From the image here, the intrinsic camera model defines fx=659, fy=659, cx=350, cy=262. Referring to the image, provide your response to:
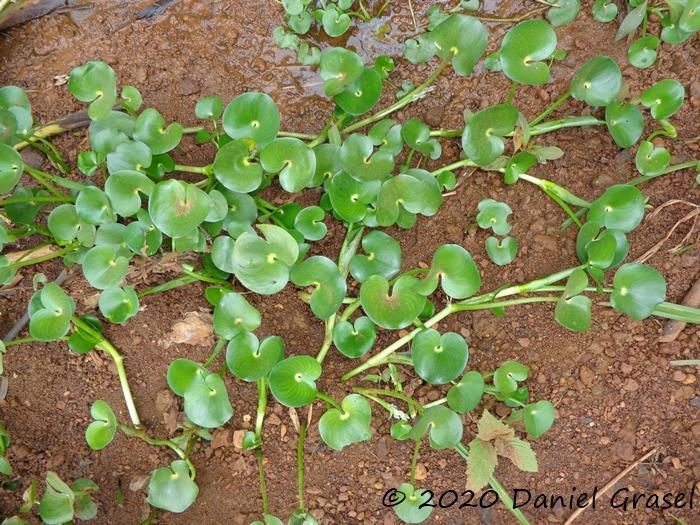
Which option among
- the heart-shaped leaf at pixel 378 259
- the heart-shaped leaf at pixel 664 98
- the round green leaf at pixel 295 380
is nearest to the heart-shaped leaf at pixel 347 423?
the round green leaf at pixel 295 380

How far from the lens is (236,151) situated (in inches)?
53.5

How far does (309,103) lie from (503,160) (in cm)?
49

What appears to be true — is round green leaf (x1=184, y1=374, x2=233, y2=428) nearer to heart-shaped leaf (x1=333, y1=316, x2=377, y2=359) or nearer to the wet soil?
the wet soil

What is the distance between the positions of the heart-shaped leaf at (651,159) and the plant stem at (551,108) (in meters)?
0.21

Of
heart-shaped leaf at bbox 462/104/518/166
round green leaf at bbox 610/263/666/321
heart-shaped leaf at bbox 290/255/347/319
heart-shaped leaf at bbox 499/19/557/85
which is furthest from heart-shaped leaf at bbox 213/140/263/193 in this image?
round green leaf at bbox 610/263/666/321

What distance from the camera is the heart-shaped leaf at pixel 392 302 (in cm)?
139

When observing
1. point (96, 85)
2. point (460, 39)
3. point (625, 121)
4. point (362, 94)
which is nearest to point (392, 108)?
point (362, 94)

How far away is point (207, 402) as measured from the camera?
1.37m

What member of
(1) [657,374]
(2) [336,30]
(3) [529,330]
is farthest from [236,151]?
(1) [657,374]

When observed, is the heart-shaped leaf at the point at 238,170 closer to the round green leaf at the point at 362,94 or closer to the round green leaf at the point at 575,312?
the round green leaf at the point at 362,94

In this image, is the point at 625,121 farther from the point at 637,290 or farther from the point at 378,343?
the point at 378,343

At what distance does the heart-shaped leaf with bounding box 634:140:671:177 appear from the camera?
4.95 ft

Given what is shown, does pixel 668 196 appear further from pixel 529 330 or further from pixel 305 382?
pixel 305 382

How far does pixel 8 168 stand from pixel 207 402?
0.62 metres
